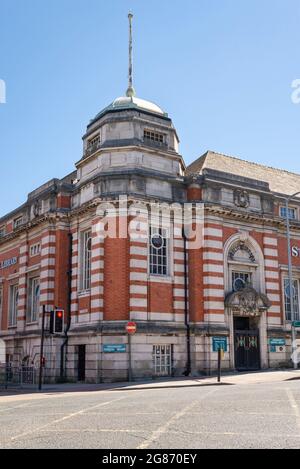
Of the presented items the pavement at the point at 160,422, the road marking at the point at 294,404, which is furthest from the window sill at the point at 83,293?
the road marking at the point at 294,404

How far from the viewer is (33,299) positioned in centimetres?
3322

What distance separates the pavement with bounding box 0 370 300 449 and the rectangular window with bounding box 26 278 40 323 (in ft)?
50.9

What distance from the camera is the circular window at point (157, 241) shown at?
93.7 feet

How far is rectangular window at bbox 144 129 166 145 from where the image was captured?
30064 mm

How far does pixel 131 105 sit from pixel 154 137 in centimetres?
220

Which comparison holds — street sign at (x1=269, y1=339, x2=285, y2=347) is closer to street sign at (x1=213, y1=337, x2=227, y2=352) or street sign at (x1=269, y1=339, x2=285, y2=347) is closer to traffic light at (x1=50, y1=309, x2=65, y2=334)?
street sign at (x1=213, y1=337, x2=227, y2=352)

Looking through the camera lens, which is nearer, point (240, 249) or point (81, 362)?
point (81, 362)

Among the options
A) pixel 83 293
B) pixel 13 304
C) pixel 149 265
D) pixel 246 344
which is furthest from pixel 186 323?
pixel 13 304

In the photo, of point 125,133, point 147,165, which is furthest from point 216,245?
point 125,133

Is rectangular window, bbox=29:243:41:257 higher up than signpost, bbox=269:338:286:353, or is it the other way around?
rectangular window, bbox=29:243:41:257

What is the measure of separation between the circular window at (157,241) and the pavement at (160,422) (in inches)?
480

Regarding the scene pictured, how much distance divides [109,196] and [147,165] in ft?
9.93

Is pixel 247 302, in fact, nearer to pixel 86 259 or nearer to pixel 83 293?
pixel 83 293

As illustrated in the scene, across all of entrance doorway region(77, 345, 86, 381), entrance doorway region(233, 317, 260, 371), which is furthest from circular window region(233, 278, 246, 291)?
entrance doorway region(77, 345, 86, 381)
